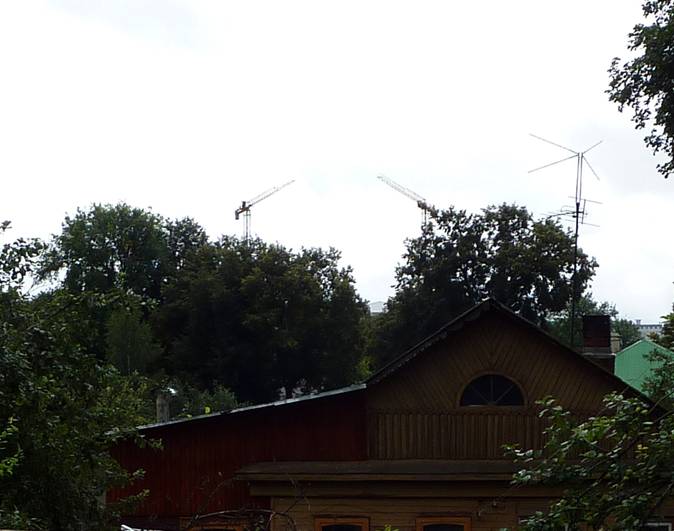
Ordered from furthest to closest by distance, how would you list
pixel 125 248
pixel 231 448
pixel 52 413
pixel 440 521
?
1. pixel 125 248
2. pixel 231 448
3. pixel 440 521
4. pixel 52 413

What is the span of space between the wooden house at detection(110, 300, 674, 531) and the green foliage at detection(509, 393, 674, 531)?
10.6 meters

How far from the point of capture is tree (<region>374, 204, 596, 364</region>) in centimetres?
5891

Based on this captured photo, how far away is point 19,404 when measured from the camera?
898cm

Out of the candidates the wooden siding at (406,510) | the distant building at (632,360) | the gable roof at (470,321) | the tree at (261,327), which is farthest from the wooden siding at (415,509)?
the tree at (261,327)

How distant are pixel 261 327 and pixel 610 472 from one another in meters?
55.6

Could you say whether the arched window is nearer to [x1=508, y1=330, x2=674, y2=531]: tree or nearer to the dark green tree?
[x1=508, y1=330, x2=674, y2=531]: tree

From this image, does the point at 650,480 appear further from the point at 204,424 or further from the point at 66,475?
the point at 204,424

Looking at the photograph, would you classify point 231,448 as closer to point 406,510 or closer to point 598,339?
point 406,510

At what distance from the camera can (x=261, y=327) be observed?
62531mm

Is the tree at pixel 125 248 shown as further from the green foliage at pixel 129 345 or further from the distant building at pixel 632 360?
the distant building at pixel 632 360

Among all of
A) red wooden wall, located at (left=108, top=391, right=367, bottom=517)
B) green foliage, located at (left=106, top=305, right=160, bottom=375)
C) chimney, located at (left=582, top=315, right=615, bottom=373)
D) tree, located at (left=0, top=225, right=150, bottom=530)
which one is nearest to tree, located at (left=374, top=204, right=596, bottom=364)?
green foliage, located at (left=106, top=305, right=160, bottom=375)

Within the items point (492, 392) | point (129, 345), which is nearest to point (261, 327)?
point (129, 345)

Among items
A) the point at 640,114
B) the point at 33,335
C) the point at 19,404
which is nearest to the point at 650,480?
the point at 19,404

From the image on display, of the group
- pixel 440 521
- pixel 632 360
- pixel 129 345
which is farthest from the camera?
pixel 632 360
